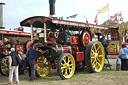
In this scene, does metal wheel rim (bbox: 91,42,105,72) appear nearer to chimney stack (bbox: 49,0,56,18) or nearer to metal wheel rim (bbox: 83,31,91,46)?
metal wheel rim (bbox: 83,31,91,46)

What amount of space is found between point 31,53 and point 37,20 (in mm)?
1120

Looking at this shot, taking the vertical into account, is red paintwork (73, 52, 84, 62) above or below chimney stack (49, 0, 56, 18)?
below

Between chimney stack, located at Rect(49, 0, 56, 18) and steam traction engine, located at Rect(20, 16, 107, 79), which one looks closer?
steam traction engine, located at Rect(20, 16, 107, 79)

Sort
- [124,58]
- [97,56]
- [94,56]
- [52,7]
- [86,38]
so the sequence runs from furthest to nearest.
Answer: [52,7]
[124,58]
[86,38]
[97,56]
[94,56]

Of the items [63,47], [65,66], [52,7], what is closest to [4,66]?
[63,47]

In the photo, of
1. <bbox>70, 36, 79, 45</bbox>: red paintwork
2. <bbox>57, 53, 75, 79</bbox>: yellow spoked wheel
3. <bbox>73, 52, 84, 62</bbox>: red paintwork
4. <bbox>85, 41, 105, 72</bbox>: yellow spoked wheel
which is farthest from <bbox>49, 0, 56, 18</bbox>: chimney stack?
<bbox>57, 53, 75, 79</bbox>: yellow spoked wheel

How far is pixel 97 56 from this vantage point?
22.3 feet

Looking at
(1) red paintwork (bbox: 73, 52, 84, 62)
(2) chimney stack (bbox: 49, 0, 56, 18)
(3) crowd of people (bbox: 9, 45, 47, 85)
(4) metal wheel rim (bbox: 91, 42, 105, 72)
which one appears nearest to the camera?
(3) crowd of people (bbox: 9, 45, 47, 85)

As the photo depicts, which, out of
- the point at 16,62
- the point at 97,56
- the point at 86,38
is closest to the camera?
the point at 16,62

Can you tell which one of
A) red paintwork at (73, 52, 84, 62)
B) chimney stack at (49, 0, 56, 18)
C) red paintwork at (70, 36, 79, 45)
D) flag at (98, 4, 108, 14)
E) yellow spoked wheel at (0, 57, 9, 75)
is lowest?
yellow spoked wheel at (0, 57, 9, 75)

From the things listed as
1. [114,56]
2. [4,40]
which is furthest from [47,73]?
[114,56]

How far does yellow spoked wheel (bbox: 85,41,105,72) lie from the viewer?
6.26 meters

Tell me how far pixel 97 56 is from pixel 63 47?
1.61 metres

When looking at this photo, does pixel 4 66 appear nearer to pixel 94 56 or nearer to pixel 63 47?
pixel 63 47
